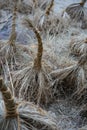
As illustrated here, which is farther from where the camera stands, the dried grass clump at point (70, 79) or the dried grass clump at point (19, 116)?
the dried grass clump at point (70, 79)

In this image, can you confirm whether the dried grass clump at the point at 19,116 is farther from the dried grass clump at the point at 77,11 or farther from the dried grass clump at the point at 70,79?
the dried grass clump at the point at 77,11

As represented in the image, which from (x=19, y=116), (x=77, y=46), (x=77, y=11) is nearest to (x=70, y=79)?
(x=77, y=46)

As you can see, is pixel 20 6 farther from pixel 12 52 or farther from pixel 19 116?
pixel 19 116

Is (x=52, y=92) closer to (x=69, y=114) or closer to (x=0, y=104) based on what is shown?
(x=69, y=114)

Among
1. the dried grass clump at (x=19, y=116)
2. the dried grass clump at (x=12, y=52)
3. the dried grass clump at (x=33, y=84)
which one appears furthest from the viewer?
the dried grass clump at (x=12, y=52)

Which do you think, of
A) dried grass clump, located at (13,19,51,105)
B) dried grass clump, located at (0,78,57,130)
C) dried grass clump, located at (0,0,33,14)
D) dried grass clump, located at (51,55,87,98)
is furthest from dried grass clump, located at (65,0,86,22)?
dried grass clump, located at (0,78,57,130)

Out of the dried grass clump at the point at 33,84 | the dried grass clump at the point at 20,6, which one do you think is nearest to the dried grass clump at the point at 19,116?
the dried grass clump at the point at 33,84

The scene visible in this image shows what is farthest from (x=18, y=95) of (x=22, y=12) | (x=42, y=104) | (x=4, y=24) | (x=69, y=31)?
(x=22, y=12)
